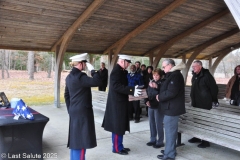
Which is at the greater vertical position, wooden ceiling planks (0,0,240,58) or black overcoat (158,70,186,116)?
wooden ceiling planks (0,0,240,58)

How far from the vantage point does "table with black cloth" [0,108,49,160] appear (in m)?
3.31

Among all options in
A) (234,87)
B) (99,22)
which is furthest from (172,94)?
(99,22)

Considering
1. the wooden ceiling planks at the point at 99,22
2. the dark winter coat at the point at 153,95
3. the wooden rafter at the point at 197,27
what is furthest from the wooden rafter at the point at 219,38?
the dark winter coat at the point at 153,95

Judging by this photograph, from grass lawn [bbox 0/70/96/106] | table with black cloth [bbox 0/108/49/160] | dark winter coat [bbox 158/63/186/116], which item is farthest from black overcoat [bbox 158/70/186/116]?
grass lawn [bbox 0/70/96/106]

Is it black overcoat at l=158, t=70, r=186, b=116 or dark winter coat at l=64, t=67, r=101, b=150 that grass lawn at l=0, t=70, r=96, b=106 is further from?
black overcoat at l=158, t=70, r=186, b=116

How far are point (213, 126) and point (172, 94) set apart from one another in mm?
1080

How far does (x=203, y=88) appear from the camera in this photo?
4328mm

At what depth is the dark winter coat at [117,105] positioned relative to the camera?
3.78m

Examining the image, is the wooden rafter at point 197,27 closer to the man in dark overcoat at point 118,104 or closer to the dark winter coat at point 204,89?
the dark winter coat at point 204,89

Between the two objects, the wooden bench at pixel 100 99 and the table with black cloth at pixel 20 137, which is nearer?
the table with black cloth at pixel 20 137

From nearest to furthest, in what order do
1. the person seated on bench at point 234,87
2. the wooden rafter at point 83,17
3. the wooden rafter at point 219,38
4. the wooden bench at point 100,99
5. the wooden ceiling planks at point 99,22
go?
1. the person seated on bench at point 234,87
2. the wooden rafter at point 83,17
3. the wooden ceiling planks at point 99,22
4. the wooden bench at point 100,99
5. the wooden rafter at point 219,38

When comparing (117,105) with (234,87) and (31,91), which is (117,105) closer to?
(234,87)

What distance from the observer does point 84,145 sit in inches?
121

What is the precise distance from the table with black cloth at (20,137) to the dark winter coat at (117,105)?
3.33 feet
